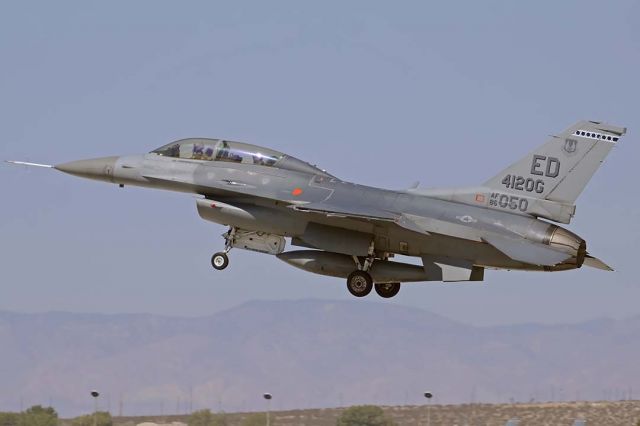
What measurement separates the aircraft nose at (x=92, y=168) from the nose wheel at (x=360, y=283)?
656cm

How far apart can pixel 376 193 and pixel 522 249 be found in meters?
3.74

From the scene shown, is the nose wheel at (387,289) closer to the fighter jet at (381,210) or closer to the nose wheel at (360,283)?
the fighter jet at (381,210)

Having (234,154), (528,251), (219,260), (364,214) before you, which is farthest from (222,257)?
(528,251)

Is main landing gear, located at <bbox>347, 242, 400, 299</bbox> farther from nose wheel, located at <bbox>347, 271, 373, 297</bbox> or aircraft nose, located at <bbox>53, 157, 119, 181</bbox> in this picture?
aircraft nose, located at <bbox>53, 157, 119, 181</bbox>

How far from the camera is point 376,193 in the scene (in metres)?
32.2

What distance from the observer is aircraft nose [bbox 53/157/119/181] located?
34.0m

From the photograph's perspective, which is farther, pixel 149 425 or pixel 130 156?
pixel 149 425

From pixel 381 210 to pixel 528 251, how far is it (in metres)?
3.51

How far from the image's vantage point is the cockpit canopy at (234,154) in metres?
33.1

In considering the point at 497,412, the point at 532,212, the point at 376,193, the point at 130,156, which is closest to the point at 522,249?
→ the point at 532,212

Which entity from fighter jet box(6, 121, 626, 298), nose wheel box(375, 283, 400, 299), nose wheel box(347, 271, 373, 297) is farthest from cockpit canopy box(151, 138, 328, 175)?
nose wheel box(375, 283, 400, 299)

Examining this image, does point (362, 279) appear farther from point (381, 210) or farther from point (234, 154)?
point (234, 154)

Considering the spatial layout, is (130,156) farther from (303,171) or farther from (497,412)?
(497,412)

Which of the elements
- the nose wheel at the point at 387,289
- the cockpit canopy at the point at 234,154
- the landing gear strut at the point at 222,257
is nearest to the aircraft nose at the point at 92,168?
the cockpit canopy at the point at 234,154
